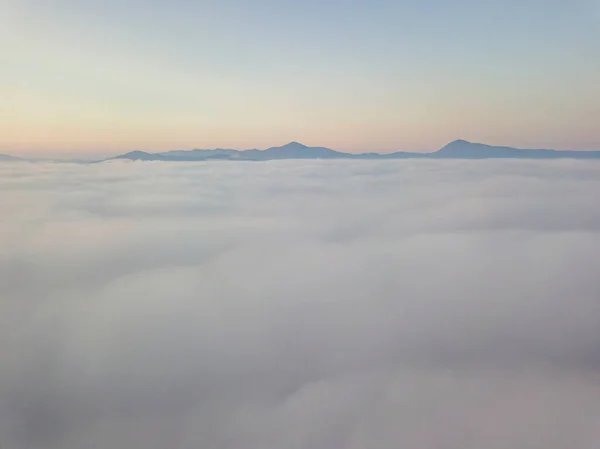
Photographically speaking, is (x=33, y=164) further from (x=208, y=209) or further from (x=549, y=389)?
(x=549, y=389)

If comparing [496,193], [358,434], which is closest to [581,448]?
[358,434]

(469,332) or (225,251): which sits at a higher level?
(225,251)

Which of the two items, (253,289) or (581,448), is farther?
(253,289)

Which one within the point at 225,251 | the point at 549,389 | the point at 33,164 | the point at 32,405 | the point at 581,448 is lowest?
the point at 549,389

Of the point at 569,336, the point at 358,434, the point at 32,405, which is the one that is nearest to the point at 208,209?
the point at 32,405

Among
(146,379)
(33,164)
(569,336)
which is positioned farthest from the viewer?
(569,336)

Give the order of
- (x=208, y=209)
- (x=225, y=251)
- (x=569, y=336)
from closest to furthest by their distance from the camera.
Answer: (x=569, y=336) < (x=208, y=209) < (x=225, y=251)
